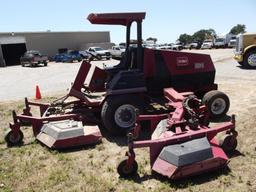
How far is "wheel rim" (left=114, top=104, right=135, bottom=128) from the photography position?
6918mm

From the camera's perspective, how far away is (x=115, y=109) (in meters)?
6.84

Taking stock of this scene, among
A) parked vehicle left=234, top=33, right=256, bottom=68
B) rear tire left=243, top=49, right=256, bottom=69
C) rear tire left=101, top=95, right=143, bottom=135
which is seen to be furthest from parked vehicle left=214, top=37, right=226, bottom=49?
rear tire left=101, top=95, right=143, bottom=135

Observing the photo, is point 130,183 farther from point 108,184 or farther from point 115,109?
point 115,109

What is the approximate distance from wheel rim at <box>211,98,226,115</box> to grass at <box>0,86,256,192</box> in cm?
79

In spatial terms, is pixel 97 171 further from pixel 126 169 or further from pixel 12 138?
pixel 12 138

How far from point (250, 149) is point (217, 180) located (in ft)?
4.38

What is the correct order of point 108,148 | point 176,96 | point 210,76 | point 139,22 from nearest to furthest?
point 108,148, point 176,96, point 139,22, point 210,76

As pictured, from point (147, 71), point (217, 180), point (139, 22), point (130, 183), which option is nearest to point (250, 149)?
point (217, 180)

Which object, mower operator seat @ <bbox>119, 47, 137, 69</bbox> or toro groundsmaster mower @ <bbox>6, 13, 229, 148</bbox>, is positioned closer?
toro groundsmaster mower @ <bbox>6, 13, 229, 148</bbox>

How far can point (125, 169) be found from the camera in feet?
16.5

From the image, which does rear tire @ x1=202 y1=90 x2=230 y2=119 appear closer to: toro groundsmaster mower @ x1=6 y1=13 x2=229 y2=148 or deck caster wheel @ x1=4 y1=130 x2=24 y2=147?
toro groundsmaster mower @ x1=6 y1=13 x2=229 y2=148

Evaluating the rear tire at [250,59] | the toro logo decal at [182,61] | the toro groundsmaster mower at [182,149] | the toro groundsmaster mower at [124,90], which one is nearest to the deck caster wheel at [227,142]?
the toro groundsmaster mower at [182,149]

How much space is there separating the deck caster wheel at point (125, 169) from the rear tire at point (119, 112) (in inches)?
74.4

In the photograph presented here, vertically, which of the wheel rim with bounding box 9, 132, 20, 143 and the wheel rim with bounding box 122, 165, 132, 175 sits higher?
the wheel rim with bounding box 122, 165, 132, 175
